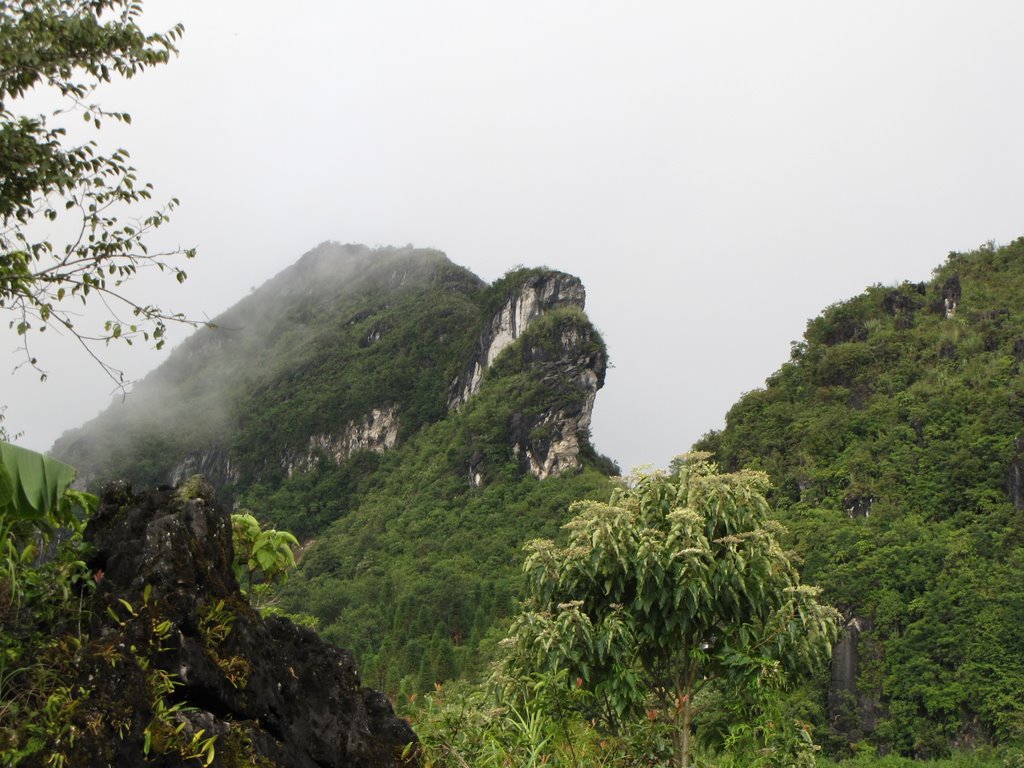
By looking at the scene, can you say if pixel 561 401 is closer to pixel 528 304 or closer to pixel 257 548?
pixel 528 304

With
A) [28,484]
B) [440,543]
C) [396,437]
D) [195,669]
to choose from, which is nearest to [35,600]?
[28,484]

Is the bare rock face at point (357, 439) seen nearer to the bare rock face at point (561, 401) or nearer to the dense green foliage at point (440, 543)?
the dense green foliage at point (440, 543)

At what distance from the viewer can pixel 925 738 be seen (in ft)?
116

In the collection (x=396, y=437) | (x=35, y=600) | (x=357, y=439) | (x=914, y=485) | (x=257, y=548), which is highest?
(x=357, y=439)

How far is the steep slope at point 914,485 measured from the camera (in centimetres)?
3675

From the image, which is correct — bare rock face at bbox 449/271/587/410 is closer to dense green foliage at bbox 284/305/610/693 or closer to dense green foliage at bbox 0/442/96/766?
dense green foliage at bbox 284/305/610/693

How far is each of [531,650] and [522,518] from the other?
6443cm

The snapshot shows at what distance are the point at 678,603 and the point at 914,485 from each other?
48664mm

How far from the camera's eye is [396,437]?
339 feet

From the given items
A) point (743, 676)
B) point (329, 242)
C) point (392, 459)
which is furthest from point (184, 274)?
point (329, 242)

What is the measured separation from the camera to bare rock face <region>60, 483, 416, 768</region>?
10.4 feet

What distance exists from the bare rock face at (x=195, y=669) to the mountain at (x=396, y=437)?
110ft

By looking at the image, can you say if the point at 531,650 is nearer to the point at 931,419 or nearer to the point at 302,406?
the point at 931,419

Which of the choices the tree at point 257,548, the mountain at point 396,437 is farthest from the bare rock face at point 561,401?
the tree at point 257,548
